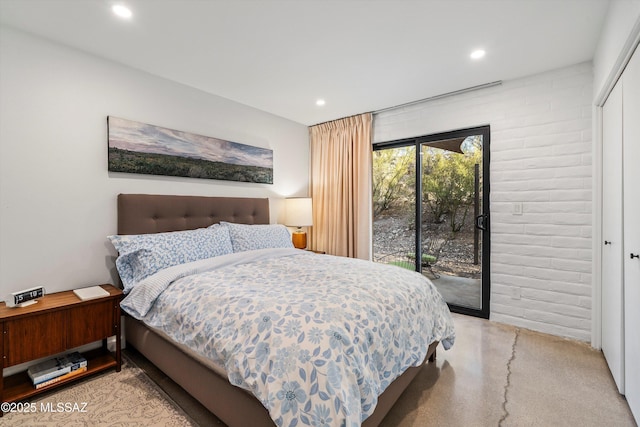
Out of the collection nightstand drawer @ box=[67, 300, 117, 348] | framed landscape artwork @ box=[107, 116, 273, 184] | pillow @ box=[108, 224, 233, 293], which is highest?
framed landscape artwork @ box=[107, 116, 273, 184]

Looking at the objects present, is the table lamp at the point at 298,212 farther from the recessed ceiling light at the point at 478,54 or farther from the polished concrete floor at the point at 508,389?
the recessed ceiling light at the point at 478,54

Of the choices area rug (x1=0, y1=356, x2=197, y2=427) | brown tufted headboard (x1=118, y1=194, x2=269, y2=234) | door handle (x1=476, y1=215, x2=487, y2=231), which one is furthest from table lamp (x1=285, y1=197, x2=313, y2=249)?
area rug (x1=0, y1=356, x2=197, y2=427)

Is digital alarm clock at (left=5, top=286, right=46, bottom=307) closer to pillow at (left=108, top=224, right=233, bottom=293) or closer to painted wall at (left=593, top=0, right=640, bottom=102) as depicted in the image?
pillow at (left=108, top=224, right=233, bottom=293)

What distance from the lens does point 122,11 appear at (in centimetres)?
185

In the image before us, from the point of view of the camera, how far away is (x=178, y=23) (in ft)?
6.49

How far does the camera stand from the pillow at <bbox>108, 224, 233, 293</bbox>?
2207mm

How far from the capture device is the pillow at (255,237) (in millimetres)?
2848

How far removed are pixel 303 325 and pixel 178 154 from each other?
2.34 m

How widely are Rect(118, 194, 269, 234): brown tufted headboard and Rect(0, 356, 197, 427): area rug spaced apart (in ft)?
3.78

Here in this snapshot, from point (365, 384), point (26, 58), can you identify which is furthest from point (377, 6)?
point (26, 58)

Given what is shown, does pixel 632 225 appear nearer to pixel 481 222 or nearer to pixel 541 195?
pixel 541 195

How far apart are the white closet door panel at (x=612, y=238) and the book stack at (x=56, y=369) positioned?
356cm

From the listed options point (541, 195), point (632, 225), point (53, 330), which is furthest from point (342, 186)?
point (53, 330)

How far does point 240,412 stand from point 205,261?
3.84 ft
